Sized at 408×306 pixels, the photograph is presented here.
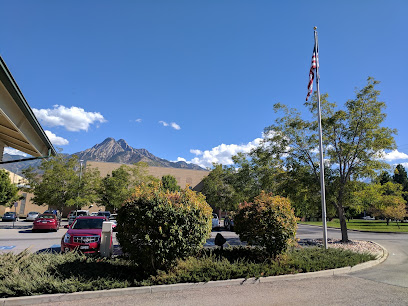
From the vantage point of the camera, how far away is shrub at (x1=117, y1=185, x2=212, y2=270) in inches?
282

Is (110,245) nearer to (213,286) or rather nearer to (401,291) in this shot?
(213,286)

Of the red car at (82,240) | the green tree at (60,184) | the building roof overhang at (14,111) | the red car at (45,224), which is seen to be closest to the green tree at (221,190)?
the green tree at (60,184)

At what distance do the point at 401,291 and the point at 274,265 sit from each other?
3208 mm

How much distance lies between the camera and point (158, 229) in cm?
718

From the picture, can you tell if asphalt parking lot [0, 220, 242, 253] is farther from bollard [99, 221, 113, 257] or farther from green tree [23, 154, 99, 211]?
green tree [23, 154, 99, 211]

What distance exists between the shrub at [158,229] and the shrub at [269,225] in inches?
94.1

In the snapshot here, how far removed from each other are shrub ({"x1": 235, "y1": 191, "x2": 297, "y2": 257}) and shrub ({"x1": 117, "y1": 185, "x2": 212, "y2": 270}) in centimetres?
239

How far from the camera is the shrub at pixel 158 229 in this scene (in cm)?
717

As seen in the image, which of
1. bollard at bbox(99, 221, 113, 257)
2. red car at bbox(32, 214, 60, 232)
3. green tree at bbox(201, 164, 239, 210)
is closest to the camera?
bollard at bbox(99, 221, 113, 257)

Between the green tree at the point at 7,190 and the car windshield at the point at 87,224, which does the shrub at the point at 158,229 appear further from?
the green tree at the point at 7,190

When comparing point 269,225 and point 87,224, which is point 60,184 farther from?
point 269,225

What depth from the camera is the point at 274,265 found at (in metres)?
8.62

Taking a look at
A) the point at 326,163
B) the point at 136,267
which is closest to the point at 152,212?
the point at 136,267

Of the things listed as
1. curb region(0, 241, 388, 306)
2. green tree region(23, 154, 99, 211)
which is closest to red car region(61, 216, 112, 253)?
curb region(0, 241, 388, 306)
